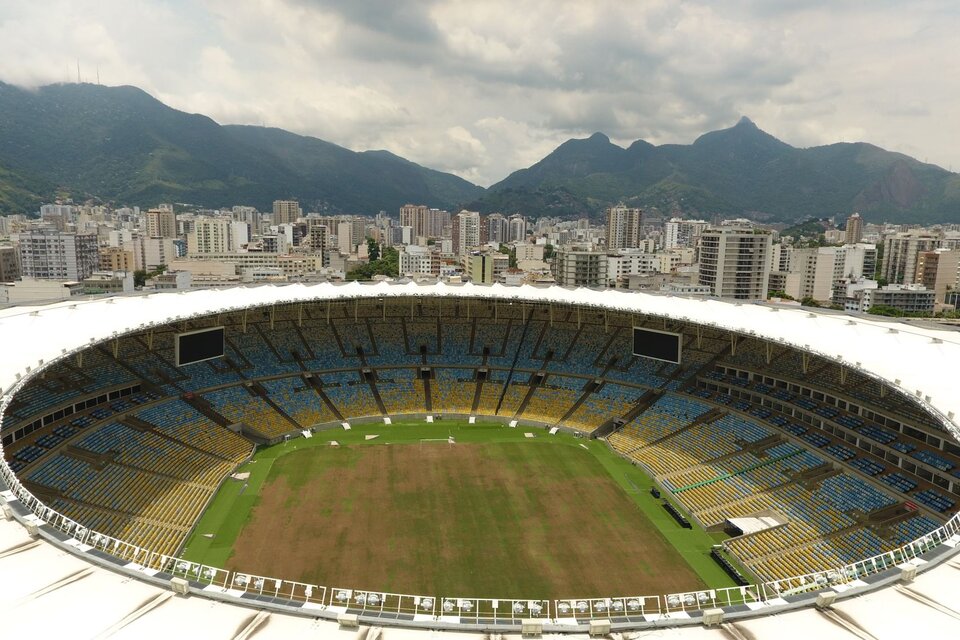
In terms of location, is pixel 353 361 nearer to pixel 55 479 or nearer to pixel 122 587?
pixel 55 479

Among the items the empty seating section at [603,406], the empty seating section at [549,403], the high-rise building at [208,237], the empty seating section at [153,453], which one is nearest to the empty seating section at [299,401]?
the empty seating section at [153,453]

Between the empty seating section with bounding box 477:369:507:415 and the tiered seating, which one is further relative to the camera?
the empty seating section with bounding box 477:369:507:415

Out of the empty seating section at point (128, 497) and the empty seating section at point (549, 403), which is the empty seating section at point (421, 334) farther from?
the empty seating section at point (128, 497)

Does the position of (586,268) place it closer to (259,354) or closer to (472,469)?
(259,354)

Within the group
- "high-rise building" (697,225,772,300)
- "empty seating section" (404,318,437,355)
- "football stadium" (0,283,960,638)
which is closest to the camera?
"football stadium" (0,283,960,638)

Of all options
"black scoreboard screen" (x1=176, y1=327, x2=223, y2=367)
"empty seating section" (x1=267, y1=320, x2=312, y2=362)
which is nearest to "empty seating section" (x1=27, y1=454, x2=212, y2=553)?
"black scoreboard screen" (x1=176, y1=327, x2=223, y2=367)

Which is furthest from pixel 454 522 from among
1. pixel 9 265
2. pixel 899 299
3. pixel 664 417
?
pixel 9 265

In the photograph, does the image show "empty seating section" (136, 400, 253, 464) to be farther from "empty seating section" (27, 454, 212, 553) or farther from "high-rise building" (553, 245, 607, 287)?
"high-rise building" (553, 245, 607, 287)
